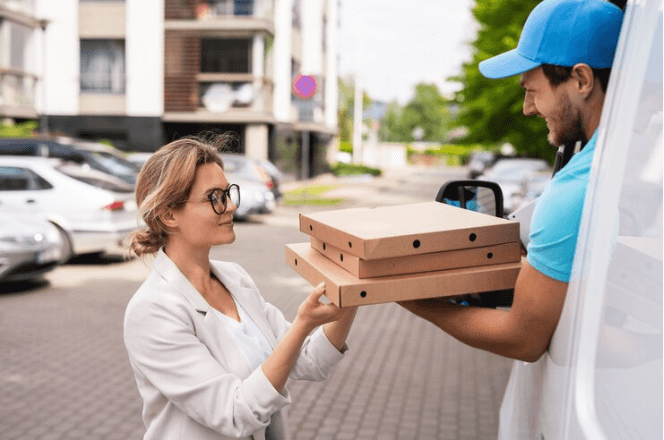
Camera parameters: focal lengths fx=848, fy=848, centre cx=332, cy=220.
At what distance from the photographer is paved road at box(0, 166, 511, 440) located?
573cm

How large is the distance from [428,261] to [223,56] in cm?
3542

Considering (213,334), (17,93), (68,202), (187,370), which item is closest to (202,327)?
(213,334)

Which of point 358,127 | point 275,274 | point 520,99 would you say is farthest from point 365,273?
point 358,127

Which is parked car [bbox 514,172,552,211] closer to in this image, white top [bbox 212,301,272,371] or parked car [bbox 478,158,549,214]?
parked car [bbox 478,158,549,214]

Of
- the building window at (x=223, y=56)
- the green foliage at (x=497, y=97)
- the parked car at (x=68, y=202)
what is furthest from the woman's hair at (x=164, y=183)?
the building window at (x=223, y=56)

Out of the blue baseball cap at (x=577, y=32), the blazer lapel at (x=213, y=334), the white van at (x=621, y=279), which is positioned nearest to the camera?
the white van at (x=621, y=279)

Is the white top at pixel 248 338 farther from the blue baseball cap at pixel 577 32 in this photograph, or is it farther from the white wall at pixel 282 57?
the white wall at pixel 282 57

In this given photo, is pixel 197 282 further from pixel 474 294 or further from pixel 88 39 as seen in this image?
pixel 88 39

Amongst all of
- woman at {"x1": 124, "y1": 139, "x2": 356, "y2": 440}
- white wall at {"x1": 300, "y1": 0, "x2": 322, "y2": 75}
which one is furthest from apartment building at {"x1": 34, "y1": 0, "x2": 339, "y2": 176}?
woman at {"x1": 124, "y1": 139, "x2": 356, "y2": 440}

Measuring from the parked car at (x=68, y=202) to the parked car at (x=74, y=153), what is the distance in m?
2.54

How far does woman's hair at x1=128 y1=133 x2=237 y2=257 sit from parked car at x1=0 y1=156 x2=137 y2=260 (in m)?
10.7

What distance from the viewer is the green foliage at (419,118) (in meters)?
117

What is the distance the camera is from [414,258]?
187 centimetres

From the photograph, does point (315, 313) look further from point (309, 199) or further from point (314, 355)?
point (309, 199)
